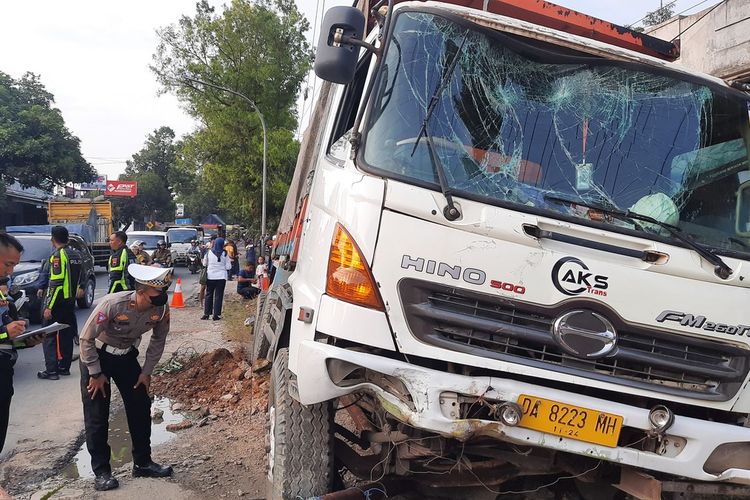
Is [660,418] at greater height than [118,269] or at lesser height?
greater

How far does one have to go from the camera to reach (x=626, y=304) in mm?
2709

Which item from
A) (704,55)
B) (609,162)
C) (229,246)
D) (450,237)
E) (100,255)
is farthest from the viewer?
(100,255)

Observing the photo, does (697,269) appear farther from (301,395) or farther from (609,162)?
(301,395)

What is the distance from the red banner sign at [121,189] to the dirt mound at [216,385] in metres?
49.4

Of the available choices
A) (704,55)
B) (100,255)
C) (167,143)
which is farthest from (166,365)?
(167,143)

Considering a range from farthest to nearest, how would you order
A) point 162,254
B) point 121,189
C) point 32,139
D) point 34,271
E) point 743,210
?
point 121,189 → point 32,139 → point 162,254 → point 34,271 → point 743,210

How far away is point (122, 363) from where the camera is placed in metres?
4.29

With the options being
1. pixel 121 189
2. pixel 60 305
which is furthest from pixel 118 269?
pixel 121 189

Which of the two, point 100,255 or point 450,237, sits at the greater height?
point 450,237

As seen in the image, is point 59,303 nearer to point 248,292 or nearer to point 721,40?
point 248,292

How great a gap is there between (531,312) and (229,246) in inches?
444

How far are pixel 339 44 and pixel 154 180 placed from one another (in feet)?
191

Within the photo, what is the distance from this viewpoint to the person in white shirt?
11.3 m

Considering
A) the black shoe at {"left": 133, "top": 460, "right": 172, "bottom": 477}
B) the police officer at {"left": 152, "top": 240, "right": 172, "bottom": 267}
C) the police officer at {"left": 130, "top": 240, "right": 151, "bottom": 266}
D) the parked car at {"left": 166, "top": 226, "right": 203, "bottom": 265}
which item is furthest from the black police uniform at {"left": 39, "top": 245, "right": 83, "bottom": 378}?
the parked car at {"left": 166, "top": 226, "right": 203, "bottom": 265}
